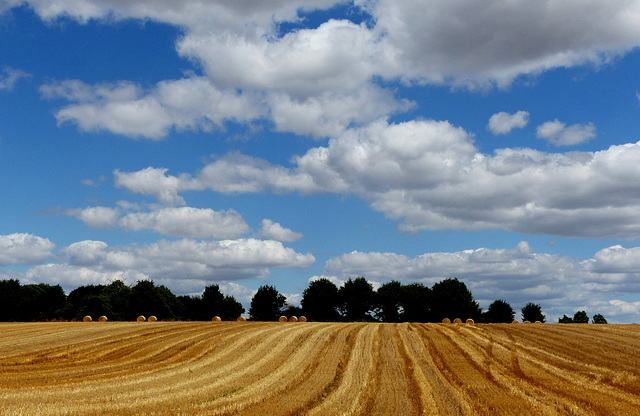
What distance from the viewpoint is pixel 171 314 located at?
11462 centimetres

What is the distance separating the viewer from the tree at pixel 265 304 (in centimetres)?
12262

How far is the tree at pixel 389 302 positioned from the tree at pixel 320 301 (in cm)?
1022

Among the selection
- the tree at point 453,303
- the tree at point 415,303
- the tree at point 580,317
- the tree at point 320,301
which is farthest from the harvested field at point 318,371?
the tree at point 580,317

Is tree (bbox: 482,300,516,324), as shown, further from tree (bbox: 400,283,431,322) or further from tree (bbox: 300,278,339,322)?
tree (bbox: 300,278,339,322)

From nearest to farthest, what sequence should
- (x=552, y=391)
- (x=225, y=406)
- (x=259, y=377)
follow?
(x=225, y=406), (x=552, y=391), (x=259, y=377)

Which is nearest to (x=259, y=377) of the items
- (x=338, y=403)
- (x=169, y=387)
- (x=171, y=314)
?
(x=169, y=387)

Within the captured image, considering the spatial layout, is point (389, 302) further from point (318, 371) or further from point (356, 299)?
point (318, 371)

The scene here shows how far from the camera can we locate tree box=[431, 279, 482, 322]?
11250 cm

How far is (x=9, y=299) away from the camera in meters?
120

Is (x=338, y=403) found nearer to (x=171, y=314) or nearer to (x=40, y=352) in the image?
(x=40, y=352)

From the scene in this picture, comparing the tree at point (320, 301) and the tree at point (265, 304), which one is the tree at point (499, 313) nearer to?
the tree at point (320, 301)

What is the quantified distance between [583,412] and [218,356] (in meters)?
18.4

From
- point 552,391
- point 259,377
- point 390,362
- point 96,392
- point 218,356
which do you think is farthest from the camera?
point 218,356

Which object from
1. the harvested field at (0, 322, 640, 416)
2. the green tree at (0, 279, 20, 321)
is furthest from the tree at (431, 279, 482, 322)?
the green tree at (0, 279, 20, 321)
